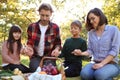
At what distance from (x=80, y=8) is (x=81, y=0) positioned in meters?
1.58

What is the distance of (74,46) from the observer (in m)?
4.92

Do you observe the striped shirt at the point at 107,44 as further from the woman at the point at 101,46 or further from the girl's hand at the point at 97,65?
the girl's hand at the point at 97,65

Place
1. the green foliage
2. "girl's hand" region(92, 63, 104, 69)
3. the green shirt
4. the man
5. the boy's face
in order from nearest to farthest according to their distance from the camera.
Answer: "girl's hand" region(92, 63, 104, 69) → the boy's face → the man → the green shirt → the green foliage

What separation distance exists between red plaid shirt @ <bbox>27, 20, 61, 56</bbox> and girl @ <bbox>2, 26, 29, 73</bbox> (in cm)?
45

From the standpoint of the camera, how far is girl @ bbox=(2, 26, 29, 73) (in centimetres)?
498

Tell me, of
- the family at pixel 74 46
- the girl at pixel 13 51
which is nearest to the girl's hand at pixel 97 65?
the family at pixel 74 46

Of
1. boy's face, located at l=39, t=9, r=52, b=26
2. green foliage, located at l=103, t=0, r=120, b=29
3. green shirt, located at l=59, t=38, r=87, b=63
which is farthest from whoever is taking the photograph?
green foliage, located at l=103, t=0, r=120, b=29

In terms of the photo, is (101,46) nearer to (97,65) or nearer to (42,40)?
(97,65)

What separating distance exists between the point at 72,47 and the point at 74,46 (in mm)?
40

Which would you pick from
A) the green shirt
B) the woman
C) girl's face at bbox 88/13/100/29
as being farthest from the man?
girl's face at bbox 88/13/100/29

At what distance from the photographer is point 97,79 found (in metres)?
3.93

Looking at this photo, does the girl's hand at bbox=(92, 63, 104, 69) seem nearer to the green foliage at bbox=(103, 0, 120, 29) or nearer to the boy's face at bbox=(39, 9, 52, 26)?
the boy's face at bbox=(39, 9, 52, 26)

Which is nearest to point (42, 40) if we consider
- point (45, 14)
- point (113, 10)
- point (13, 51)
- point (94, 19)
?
point (45, 14)

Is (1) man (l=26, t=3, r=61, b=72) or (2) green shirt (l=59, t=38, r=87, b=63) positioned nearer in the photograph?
(1) man (l=26, t=3, r=61, b=72)
